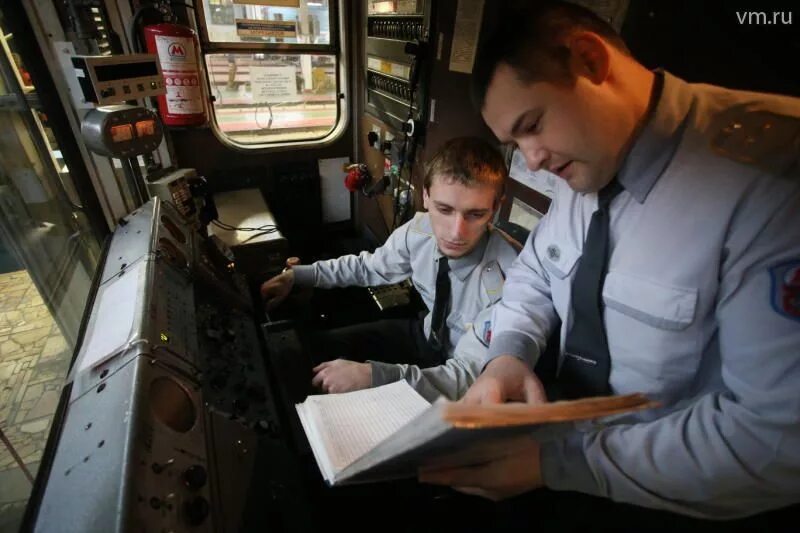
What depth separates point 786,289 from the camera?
24.5 inches

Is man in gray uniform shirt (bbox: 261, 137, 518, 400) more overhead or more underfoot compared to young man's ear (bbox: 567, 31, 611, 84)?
more underfoot

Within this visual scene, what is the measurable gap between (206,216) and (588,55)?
7.04 ft

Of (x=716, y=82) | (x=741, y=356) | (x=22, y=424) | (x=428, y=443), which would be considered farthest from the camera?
(x=22, y=424)

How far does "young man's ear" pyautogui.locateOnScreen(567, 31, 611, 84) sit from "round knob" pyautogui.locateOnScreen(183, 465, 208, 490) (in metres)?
1.11

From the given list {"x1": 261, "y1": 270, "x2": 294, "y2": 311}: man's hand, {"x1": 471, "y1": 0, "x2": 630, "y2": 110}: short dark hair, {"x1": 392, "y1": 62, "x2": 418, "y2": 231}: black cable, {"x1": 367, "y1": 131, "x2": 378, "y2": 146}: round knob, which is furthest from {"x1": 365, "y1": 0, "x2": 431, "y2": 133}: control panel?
{"x1": 471, "y1": 0, "x2": 630, "y2": 110}: short dark hair

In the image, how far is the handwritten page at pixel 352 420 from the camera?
2.29 ft

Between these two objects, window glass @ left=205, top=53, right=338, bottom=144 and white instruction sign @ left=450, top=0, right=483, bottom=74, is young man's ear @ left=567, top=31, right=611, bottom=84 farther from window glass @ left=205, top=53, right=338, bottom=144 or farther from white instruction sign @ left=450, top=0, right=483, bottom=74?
window glass @ left=205, top=53, right=338, bottom=144

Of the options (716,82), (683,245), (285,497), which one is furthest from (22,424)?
(716,82)

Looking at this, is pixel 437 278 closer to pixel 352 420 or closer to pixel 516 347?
pixel 516 347

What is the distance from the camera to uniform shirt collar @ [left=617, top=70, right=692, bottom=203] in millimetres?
776

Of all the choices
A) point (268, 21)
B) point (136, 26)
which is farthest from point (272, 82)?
point (136, 26)

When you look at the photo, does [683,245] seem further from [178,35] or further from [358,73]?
[358,73]

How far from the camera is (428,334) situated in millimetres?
1745

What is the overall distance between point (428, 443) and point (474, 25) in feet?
6.30
